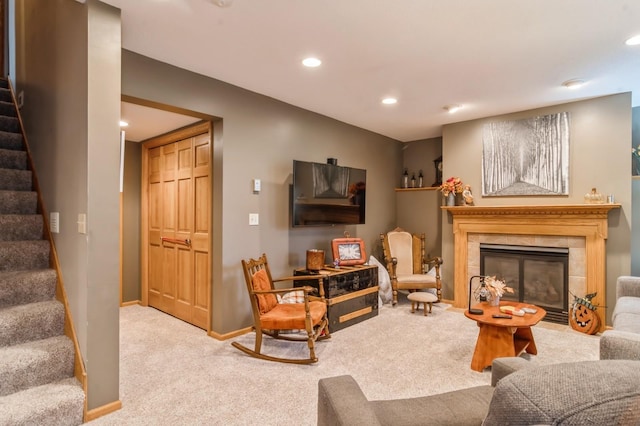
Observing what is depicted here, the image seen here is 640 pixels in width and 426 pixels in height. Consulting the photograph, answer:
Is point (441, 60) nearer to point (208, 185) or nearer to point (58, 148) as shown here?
point (208, 185)

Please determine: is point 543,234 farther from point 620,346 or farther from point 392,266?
point 620,346

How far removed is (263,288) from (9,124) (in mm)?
2848

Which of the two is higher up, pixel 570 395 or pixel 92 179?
pixel 92 179

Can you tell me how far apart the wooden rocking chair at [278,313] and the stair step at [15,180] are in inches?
75.3

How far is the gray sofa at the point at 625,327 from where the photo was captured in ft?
5.86

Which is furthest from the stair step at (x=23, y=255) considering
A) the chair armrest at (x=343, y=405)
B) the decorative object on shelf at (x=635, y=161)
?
the decorative object on shelf at (x=635, y=161)

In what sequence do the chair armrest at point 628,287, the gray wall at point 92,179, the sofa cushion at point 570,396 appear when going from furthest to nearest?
the chair armrest at point 628,287
the gray wall at point 92,179
the sofa cushion at point 570,396

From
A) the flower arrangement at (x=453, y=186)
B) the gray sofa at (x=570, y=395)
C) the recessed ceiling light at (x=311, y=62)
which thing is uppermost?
the recessed ceiling light at (x=311, y=62)

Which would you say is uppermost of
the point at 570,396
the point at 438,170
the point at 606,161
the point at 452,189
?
the point at 438,170

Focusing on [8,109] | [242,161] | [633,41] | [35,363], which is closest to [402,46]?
[633,41]

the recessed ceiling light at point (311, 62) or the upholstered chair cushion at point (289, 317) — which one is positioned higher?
the recessed ceiling light at point (311, 62)

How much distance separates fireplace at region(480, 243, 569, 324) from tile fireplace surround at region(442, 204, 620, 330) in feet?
0.24

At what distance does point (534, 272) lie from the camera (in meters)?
4.35

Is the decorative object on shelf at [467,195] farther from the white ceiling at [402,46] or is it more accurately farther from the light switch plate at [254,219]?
the light switch plate at [254,219]
